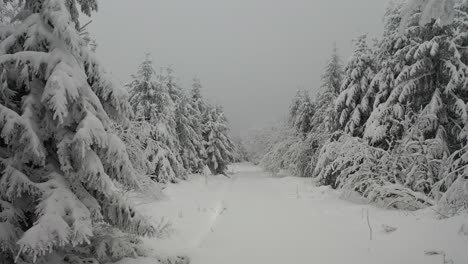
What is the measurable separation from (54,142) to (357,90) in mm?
19159

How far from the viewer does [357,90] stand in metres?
21.6

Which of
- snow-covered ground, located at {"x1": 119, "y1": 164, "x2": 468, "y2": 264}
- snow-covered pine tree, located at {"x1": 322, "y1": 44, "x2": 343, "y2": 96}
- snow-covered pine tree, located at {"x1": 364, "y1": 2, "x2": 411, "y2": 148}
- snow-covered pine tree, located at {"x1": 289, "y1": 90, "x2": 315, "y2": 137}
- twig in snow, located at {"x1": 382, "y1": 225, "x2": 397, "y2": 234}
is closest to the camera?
snow-covered ground, located at {"x1": 119, "y1": 164, "x2": 468, "y2": 264}

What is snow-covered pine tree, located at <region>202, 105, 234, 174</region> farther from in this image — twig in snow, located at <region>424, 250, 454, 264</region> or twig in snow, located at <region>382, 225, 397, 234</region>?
twig in snow, located at <region>424, 250, 454, 264</region>

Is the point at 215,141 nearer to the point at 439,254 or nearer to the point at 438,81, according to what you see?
the point at 438,81

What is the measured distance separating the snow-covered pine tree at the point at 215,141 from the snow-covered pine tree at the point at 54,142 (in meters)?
30.7

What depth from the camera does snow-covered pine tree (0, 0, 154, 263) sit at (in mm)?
4965

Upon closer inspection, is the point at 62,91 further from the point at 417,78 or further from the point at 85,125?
the point at 417,78

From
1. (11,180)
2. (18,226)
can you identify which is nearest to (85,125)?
(11,180)

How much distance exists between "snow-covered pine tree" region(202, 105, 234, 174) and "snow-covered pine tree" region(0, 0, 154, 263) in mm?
30746

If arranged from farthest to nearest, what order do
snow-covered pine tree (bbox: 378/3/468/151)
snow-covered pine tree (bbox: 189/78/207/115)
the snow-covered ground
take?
snow-covered pine tree (bbox: 189/78/207/115), snow-covered pine tree (bbox: 378/3/468/151), the snow-covered ground

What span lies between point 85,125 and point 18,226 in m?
1.75

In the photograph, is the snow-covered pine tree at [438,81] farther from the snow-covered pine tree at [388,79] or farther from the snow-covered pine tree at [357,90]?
the snow-covered pine tree at [357,90]

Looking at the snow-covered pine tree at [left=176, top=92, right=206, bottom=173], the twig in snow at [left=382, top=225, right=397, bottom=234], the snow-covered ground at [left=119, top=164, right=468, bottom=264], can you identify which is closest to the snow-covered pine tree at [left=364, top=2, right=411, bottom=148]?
the snow-covered ground at [left=119, top=164, right=468, bottom=264]

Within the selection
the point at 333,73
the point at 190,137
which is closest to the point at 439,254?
the point at 333,73
